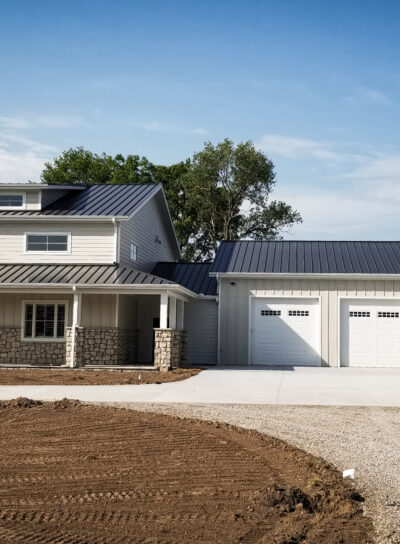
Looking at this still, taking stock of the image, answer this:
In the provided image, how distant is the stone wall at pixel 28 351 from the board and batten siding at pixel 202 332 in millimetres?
4690

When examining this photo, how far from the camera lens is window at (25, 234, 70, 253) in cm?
2084

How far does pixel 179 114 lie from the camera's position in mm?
17609

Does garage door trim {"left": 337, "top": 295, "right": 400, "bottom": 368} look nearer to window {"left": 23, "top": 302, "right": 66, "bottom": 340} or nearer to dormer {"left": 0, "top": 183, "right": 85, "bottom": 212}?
window {"left": 23, "top": 302, "right": 66, "bottom": 340}

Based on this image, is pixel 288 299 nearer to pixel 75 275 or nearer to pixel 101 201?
pixel 75 275

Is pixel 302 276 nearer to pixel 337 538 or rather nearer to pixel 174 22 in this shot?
pixel 174 22

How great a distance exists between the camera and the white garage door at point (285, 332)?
68.7 ft

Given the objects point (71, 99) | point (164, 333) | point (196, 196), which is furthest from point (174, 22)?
point (196, 196)

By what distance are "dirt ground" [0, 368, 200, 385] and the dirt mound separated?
370 centimetres

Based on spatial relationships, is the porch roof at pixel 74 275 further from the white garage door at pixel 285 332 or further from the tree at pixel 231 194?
the tree at pixel 231 194

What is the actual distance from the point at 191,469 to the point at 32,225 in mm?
16280

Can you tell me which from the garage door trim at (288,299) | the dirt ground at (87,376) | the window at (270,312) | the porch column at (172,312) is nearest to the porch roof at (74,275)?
the porch column at (172,312)

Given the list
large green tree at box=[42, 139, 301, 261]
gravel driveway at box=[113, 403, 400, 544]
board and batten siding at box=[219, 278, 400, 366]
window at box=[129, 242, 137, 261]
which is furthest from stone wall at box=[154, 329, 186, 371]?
large green tree at box=[42, 139, 301, 261]

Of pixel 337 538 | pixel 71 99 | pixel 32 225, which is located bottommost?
pixel 337 538

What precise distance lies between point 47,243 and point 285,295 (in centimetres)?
828
